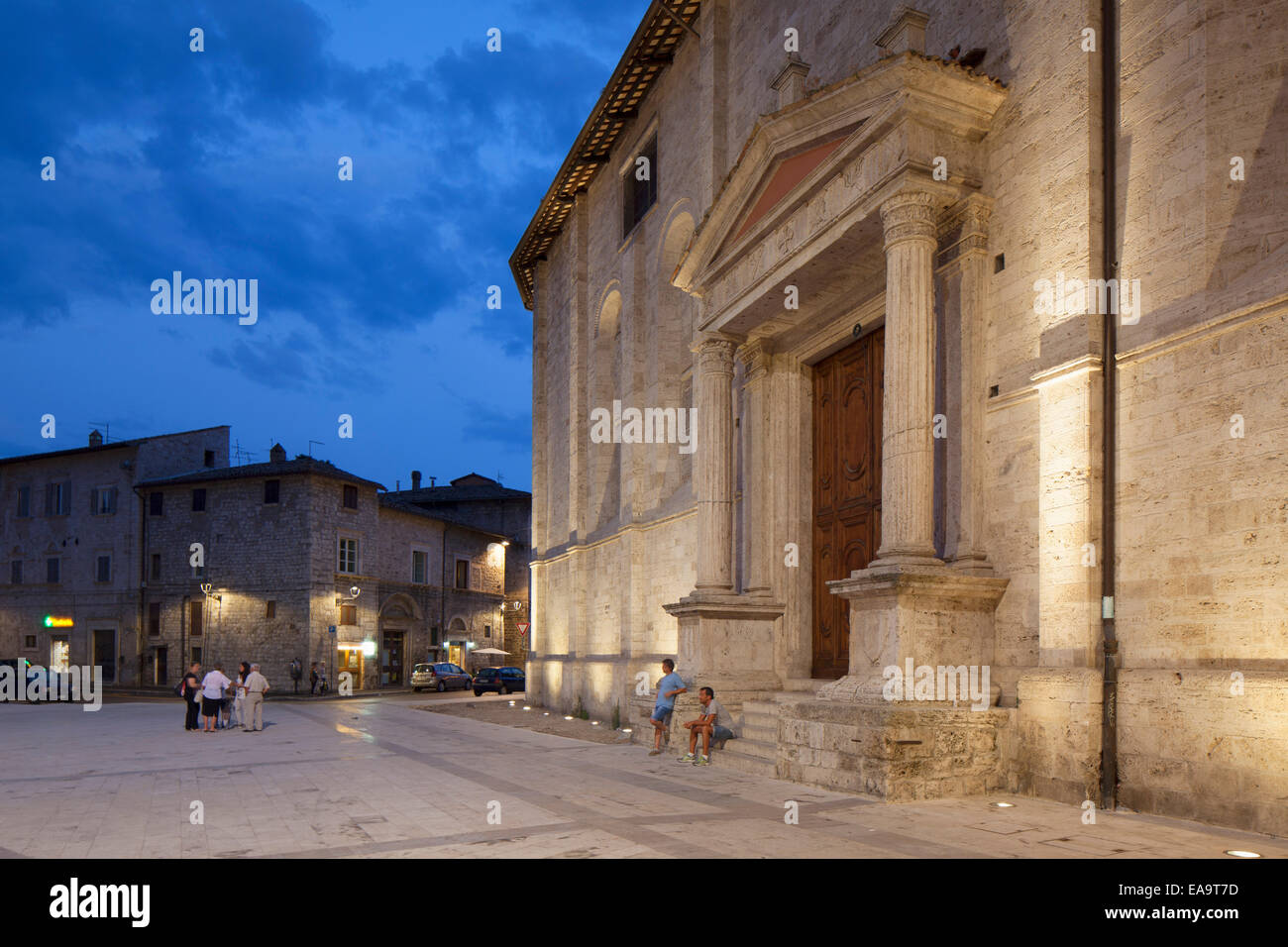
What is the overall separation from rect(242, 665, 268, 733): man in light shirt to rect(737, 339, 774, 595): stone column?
413 inches

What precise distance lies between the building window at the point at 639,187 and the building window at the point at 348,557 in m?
24.2

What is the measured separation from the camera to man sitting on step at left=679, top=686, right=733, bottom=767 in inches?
476

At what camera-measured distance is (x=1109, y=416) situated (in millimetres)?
8781

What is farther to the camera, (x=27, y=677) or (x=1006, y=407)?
(x=27, y=677)

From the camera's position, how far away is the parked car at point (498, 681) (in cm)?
3634

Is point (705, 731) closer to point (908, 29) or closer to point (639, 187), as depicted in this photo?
point (908, 29)

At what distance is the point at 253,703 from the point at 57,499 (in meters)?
33.4

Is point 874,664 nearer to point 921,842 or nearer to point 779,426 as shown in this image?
point 921,842

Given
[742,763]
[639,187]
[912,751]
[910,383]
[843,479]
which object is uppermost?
[639,187]

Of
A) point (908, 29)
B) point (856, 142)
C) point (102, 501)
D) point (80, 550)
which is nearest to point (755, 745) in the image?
point (856, 142)

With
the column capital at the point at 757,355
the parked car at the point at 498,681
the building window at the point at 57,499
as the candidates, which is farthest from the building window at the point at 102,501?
the column capital at the point at 757,355

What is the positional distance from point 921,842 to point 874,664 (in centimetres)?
299

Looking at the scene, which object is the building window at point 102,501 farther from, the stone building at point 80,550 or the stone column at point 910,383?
the stone column at point 910,383
